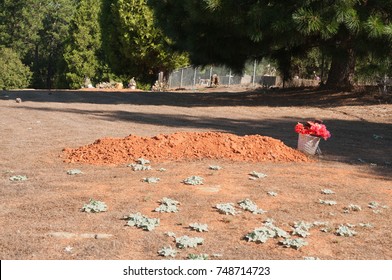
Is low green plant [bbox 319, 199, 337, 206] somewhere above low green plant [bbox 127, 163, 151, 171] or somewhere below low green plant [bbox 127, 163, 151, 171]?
above

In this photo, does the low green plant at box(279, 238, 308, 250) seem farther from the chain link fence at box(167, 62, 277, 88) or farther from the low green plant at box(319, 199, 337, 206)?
the chain link fence at box(167, 62, 277, 88)

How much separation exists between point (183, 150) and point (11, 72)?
45985 millimetres

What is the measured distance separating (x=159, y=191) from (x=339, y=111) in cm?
1211

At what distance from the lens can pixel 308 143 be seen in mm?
9219

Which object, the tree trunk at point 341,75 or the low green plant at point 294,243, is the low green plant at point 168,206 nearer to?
the low green plant at point 294,243

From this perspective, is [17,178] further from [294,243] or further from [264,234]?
[294,243]

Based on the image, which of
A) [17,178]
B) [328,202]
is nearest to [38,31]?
[17,178]

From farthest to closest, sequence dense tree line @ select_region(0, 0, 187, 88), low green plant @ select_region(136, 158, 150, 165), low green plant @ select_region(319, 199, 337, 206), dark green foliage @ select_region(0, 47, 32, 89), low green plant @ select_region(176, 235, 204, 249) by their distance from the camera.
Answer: dark green foliage @ select_region(0, 47, 32, 89), dense tree line @ select_region(0, 0, 187, 88), low green plant @ select_region(136, 158, 150, 165), low green plant @ select_region(319, 199, 337, 206), low green plant @ select_region(176, 235, 204, 249)

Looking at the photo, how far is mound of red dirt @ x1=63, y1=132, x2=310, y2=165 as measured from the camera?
8.44m

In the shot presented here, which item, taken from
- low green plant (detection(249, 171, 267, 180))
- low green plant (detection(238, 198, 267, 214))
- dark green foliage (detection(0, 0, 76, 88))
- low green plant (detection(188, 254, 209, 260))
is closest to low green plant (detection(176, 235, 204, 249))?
low green plant (detection(188, 254, 209, 260))

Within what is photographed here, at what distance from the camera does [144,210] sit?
19.2 feet

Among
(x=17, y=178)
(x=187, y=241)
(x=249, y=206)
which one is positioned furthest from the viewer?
(x=17, y=178)

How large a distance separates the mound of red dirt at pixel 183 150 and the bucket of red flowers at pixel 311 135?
0.20 m

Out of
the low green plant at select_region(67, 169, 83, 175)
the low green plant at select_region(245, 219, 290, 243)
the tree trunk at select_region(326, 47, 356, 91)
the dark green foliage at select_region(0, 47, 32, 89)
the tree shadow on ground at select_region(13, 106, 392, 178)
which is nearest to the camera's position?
the low green plant at select_region(245, 219, 290, 243)
